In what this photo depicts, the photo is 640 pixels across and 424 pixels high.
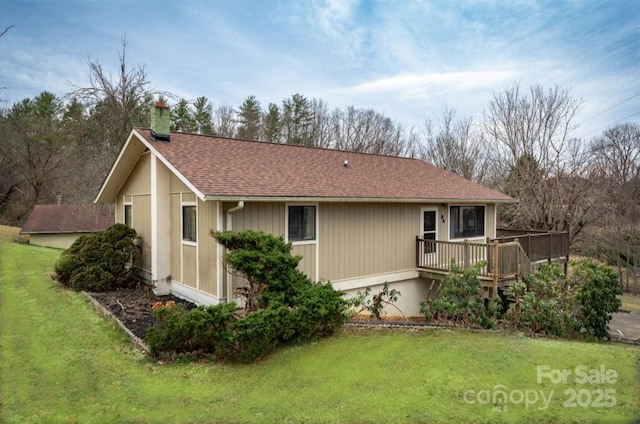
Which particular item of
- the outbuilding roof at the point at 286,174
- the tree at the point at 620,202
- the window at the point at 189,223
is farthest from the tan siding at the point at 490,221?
the tree at the point at 620,202

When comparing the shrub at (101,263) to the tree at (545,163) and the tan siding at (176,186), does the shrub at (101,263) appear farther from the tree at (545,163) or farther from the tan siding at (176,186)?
the tree at (545,163)

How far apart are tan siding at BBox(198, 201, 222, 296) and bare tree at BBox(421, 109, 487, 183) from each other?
962 inches

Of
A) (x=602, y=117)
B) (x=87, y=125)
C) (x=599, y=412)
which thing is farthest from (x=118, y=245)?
(x=602, y=117)

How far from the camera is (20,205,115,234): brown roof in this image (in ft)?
81.9

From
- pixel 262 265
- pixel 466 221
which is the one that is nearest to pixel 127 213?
pixel 262 265

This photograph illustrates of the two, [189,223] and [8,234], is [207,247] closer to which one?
[189,223]

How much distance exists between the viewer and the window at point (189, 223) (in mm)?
9055

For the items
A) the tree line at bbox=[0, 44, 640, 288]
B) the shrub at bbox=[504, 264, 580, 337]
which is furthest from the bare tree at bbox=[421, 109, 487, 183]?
the shrub at bbox=[504, 264, 580, 337]

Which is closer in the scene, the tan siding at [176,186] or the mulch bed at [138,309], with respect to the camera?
the mulch bed at [138,309]

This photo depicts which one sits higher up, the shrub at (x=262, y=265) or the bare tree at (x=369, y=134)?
the bare tree at (x=369, y=134)

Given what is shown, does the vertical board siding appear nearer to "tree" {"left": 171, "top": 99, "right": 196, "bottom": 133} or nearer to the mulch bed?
the mulch bed

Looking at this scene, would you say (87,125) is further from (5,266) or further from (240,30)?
(240,30)

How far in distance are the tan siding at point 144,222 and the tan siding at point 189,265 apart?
2.12 meters

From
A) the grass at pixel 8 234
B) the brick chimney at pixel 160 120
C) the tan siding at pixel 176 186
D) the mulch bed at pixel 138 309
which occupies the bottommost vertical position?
the mulch bed at pixel 138 309
